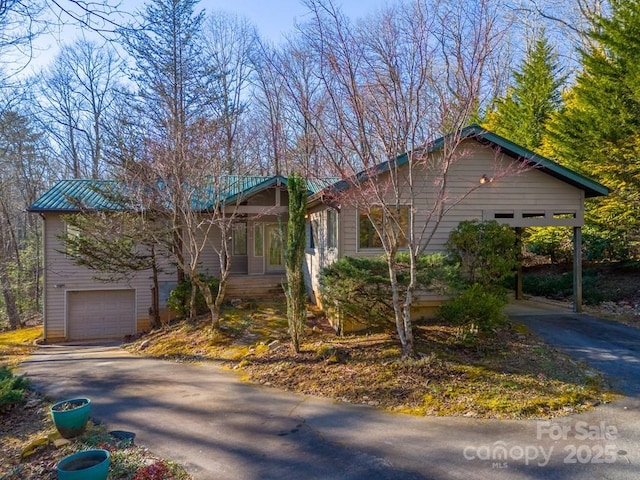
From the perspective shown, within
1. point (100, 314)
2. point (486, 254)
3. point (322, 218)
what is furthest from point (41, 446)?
point (100, 314)

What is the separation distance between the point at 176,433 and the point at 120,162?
8.74m

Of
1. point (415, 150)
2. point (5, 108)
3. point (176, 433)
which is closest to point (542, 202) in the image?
point (415, 150)

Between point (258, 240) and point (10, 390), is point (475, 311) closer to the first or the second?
point (10, 390)

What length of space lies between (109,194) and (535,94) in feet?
62.2

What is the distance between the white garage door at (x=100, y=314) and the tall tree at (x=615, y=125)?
55.9ft

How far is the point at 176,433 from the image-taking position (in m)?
5.01

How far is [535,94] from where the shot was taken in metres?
19.3

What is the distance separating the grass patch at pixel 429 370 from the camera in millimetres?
5500

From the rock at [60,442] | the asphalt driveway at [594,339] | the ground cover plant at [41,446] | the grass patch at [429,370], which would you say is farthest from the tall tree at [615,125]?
the rock at [60,442]

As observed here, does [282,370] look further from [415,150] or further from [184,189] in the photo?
[184,189]

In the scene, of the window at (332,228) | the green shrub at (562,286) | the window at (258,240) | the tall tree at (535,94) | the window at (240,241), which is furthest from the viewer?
the tall tree at (535,94)

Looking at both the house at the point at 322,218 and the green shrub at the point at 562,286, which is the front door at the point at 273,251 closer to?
the house at the point at 322,218

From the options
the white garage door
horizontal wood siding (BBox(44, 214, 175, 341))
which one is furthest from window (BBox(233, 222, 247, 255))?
the white garage door

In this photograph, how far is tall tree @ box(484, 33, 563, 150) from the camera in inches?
758
